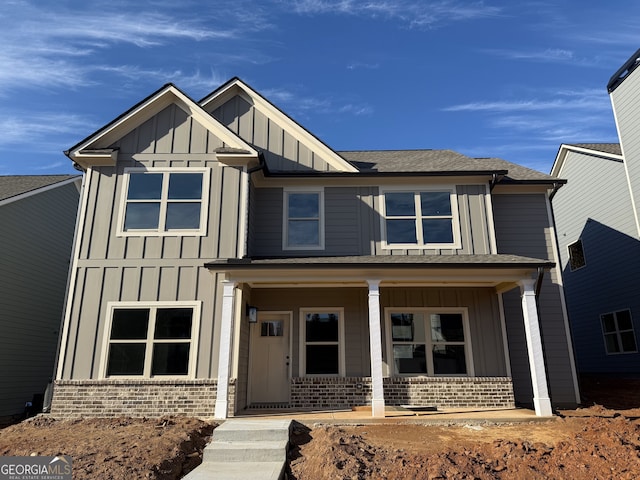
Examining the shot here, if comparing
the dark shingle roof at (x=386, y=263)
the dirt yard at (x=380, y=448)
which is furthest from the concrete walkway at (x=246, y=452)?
the dark shingle roof at (x=386, y=263)

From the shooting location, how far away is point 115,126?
9672mm

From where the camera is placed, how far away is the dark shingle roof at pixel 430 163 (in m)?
10.7

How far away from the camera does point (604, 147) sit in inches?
605

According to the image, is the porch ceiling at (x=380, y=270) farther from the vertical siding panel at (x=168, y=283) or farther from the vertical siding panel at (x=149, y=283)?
the vertical siding panel at (x=149, y=283)

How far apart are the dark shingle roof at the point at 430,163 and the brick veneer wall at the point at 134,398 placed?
6.52 metres

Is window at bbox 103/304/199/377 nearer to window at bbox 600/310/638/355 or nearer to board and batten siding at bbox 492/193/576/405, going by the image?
board and batten siding at bbox 492/193/576/405

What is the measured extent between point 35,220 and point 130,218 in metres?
6.52

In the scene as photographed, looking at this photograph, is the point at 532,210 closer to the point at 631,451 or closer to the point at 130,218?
the point at 631,451

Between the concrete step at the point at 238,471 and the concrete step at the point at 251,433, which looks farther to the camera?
the concrete step at the point at 251,433

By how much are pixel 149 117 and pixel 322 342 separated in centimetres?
680

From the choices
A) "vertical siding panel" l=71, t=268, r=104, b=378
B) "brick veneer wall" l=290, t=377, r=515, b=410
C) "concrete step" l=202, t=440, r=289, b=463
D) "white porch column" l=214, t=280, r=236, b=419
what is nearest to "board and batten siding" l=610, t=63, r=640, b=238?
"brick veneer wall" l=290, t=377, r=515, b=410

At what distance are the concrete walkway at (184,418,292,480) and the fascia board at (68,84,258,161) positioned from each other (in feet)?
18.9

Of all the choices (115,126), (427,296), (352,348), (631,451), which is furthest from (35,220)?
(631,451)

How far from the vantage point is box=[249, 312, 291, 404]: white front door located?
9516 millimetres
